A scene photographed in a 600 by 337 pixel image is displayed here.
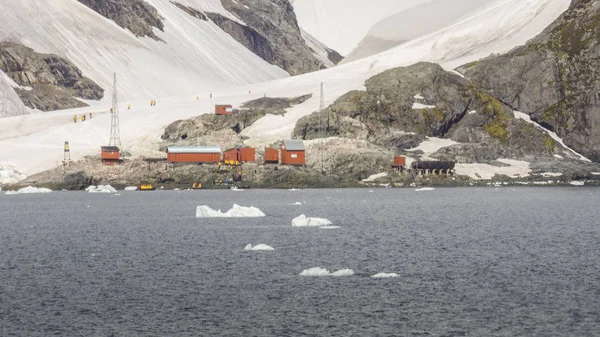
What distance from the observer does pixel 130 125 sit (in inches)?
7613

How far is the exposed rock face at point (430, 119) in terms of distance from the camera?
174 metres

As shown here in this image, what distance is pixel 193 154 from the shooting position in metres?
162

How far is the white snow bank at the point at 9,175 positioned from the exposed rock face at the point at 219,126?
1109 inches

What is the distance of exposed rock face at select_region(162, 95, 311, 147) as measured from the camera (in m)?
174

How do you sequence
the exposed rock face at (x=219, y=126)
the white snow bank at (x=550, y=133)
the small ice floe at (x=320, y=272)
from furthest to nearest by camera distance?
the white snow bank at (x=550, y=133) → the exposed rock face at (x=219, y=126) → the small ice floe at (x=320, y=272)

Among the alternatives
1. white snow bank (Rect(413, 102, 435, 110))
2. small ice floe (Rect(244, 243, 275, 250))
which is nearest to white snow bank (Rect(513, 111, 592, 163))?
white snow bank (Rect(413, 102, 435, 110))

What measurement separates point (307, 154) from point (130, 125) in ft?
155

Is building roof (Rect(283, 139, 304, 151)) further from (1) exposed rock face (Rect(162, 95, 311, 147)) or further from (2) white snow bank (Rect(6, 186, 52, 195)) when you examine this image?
(2) white snow bank (Rect(6, 186, 52, 195))

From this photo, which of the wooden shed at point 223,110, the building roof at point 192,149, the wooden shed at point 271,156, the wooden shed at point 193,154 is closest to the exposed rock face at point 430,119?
the wooden shed at point 271,156

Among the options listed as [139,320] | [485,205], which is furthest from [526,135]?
[139,320]

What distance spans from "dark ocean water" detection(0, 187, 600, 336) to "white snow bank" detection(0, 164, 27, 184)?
2407 inches

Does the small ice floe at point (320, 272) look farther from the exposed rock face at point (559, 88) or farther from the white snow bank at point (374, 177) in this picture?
the exposed rock face at point (559, 88)

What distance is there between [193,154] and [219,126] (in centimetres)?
2138

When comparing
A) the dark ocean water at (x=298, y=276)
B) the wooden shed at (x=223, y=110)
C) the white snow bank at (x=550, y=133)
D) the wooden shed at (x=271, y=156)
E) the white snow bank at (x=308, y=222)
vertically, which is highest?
the wooden shed at (x=223, y=110)
